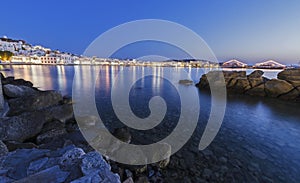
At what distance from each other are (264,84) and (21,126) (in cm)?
1651

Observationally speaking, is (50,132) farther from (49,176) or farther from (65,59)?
(65,59)

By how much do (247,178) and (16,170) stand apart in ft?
15.0

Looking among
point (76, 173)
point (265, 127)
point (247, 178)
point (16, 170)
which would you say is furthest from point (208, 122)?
point (16, 170)

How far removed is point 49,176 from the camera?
6.34ft

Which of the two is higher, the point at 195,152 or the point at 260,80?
the point at 260,80

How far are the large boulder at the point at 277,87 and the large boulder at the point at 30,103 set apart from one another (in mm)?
15474

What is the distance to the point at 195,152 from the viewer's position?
4.35 metres

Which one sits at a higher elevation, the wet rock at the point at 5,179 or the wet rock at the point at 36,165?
the wet rock at the point at 36,165

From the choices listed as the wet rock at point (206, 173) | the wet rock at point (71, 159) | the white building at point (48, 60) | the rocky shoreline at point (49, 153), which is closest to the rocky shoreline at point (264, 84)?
the wet rock at point (206, 173)

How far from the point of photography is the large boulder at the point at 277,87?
11.3 m

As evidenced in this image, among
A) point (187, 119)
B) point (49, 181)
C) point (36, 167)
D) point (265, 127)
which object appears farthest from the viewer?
point (187, 119)

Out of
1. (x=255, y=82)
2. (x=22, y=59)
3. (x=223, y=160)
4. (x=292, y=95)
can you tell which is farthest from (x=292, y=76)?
(x=22, y=59)

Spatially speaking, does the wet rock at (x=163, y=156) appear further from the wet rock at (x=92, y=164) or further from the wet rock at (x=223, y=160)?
the wet rock at (x=92, y=164)

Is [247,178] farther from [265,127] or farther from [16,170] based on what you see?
[16,170]
